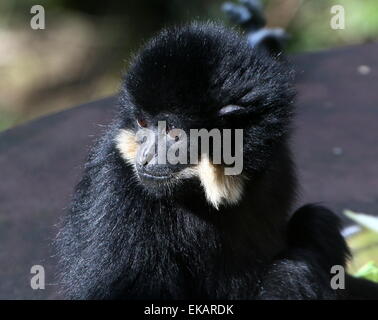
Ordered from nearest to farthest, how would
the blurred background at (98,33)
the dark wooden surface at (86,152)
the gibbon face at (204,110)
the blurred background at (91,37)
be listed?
the gibbon face at (204,110) → the dark wooden surface at (86,152) → the blurred background at (91,37) → the blurred background at (98,33)

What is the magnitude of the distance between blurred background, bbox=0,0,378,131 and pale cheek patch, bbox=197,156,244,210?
228 inches

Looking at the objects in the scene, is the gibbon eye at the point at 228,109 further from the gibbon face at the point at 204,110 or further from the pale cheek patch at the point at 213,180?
the pale cheek patch at the point at 213,180

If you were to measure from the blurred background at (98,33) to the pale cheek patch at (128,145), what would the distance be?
5.56 meters

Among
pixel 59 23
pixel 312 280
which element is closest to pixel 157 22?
pixel 59 23

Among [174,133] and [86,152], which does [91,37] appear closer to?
[86,152]

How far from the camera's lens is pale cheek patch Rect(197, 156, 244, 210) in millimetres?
3551

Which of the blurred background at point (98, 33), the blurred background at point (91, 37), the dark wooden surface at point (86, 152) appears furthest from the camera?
the blurred background at point (98, 33)

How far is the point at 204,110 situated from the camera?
346cm

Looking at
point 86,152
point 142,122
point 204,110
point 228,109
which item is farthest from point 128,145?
point 86,152

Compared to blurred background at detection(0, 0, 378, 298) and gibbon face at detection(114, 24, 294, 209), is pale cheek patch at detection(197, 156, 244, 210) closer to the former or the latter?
gibbon face at detection(114, 24, 294, 209)

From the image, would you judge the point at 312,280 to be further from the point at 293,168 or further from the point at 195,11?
the point at 195,11

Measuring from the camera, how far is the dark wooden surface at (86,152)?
473 centimetres

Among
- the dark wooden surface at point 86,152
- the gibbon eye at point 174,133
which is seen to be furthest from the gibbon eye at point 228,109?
the dark wooden surface at point 86,152

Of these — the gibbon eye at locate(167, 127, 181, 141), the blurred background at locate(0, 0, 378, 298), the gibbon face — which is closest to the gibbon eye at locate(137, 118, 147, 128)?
the gibbon face
